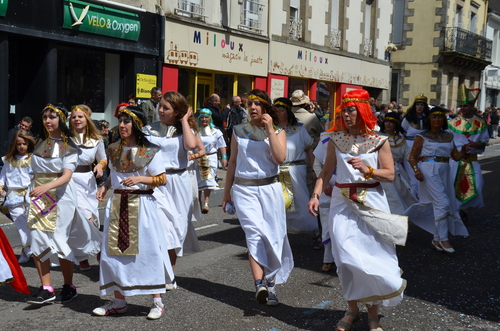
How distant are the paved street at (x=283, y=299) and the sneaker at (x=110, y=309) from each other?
51 mm

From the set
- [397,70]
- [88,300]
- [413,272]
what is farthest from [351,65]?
[88,300]

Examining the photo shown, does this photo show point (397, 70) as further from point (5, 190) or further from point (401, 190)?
point (5, 190)

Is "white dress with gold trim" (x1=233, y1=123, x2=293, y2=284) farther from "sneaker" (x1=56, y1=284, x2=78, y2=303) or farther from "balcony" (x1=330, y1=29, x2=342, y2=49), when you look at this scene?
"balcony" (x1=330, y1=29, x2=342, y2=49)

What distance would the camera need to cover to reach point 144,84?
16.3m

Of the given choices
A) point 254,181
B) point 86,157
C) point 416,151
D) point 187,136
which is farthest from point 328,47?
point 254,181

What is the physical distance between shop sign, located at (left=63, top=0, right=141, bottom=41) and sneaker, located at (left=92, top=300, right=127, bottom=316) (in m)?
9.96

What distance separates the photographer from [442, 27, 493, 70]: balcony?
34312mm

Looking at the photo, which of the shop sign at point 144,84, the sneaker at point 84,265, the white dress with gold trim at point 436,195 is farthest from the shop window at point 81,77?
the white dress with gold trim at point 436,195

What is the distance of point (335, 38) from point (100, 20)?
12837 millimetres

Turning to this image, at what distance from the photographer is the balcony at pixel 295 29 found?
22.5 m

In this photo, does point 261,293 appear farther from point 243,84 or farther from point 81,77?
point 243,84

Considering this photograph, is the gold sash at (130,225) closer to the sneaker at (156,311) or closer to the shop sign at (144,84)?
the sneaker at (156,311)

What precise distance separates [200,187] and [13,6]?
18.7ft

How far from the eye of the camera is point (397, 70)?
35.2 m
